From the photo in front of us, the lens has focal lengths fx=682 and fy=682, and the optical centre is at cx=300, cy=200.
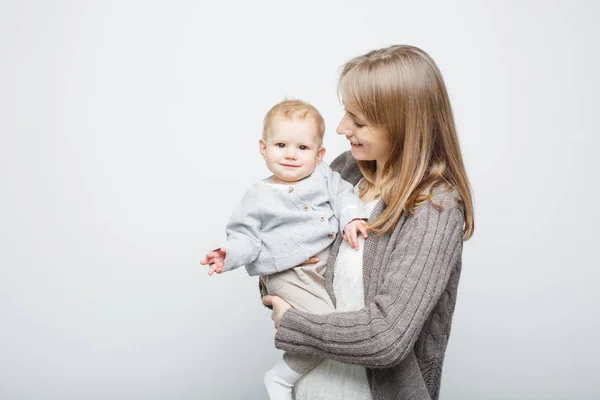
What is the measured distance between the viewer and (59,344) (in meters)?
3.67

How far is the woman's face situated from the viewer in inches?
91.0

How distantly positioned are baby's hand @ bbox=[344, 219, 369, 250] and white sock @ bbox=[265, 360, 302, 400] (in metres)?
0.47

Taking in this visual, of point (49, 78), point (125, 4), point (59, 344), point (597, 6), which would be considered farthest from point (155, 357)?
point (597, 6)

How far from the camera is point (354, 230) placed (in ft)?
7.47

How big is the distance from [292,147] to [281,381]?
0.81 m

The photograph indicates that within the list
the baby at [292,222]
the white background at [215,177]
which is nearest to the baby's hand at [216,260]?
the baby at [292,222]

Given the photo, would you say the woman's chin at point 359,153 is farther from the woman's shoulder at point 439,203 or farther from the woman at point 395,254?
the woman's shoulder at point 439,203

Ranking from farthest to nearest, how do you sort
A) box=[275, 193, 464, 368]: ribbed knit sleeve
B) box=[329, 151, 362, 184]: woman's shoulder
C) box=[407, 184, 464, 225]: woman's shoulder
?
box=[329, 151, 362, 184]: woman's shoulder
box=[407, 184, 464, 225]: woman's shoulder
box=[275, 193, 464, 368]: ribbed knit sleeve

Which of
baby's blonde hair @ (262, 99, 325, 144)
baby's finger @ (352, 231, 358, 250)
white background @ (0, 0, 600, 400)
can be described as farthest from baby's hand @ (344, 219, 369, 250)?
white background @ (0, 0, 600, 400)

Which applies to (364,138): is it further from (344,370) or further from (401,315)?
(344,370)

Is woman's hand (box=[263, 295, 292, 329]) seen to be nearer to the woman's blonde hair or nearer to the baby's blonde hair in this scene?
the woman's blonde hair

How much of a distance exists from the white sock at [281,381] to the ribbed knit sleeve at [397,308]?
0.58 ft

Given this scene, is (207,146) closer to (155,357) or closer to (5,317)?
(155,357)

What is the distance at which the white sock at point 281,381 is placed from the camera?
2307mm
